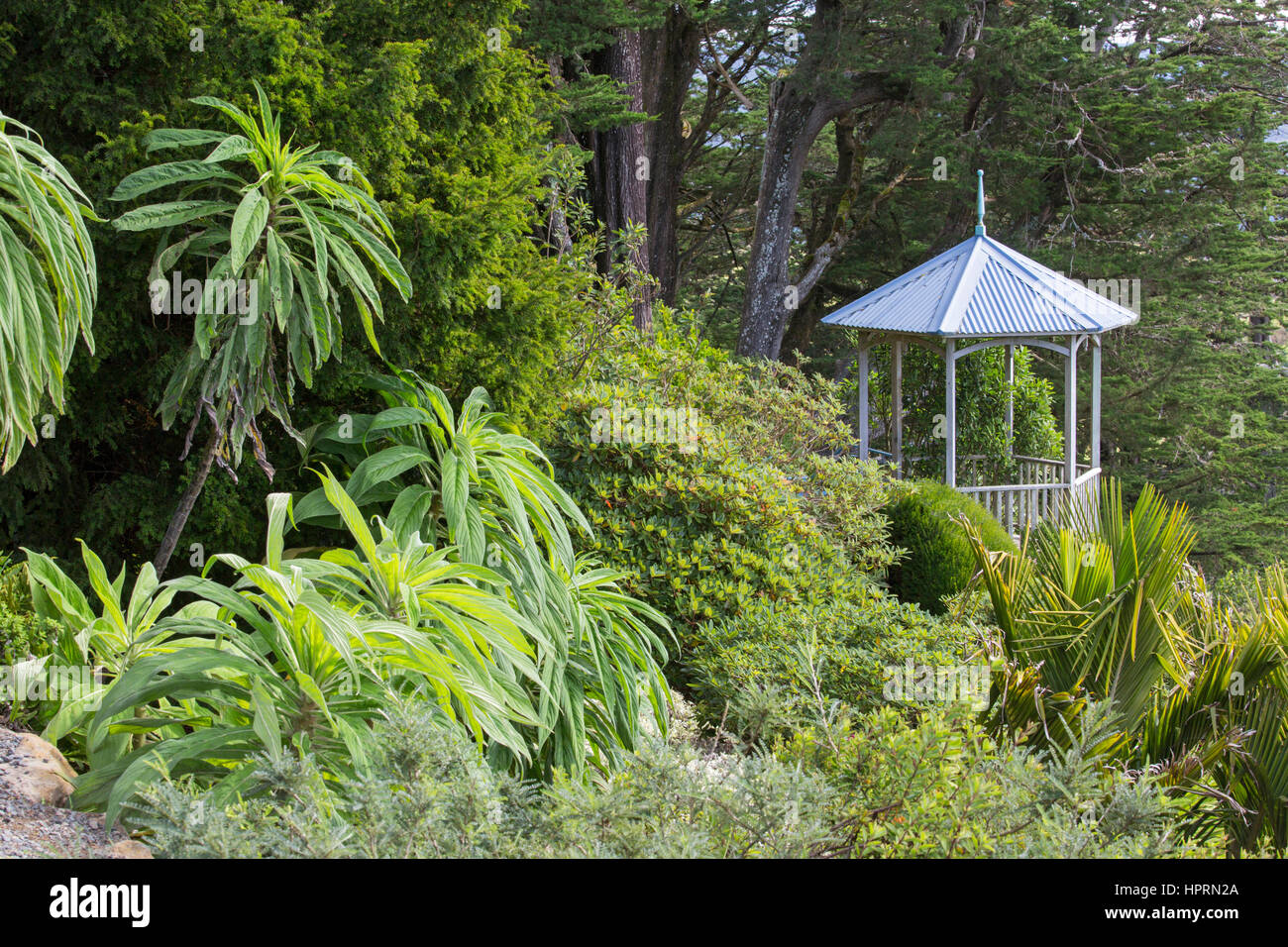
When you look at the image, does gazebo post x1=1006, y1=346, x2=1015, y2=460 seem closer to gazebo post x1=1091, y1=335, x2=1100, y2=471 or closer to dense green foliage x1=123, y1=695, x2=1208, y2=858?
gazebo post x1=1091, y1=335, x2=1100, y2=471

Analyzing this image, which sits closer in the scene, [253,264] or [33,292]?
[33,292]

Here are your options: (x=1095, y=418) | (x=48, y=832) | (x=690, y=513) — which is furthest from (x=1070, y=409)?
(x=48, y=832)

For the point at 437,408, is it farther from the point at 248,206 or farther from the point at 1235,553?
the point at 1235,553

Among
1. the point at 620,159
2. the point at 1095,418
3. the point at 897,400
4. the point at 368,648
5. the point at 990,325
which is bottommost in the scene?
the point at 368,648

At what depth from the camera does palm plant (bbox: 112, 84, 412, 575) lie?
3.47 meters

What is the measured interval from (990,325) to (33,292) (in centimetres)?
891

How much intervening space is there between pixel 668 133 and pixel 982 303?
6.45 m

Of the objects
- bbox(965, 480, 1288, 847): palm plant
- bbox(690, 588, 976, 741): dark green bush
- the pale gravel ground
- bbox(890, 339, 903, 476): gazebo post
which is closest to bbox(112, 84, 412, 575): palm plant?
the pale gravel ground

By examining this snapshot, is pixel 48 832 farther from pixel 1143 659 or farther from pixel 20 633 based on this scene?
pixel 1143 659

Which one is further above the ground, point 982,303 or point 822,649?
point 982,303

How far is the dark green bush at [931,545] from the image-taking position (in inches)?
291

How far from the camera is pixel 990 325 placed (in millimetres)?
10195

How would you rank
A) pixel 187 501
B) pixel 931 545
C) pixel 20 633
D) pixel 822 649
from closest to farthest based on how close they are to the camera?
pixel 20 633 < pixel 187 501 < pixel 822 649 < pixel 931 545

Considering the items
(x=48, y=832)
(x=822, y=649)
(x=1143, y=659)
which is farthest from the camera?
(x=822, y=649)
